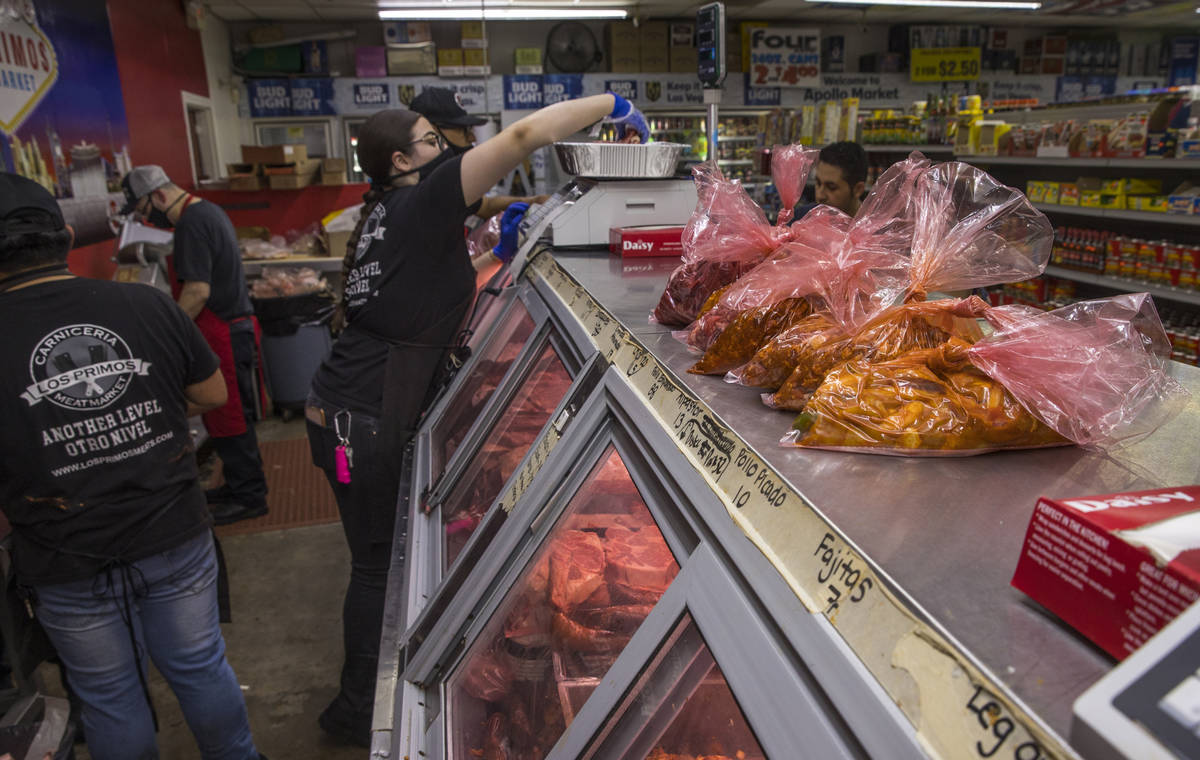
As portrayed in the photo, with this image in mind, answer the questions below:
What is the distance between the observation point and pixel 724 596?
27.5 inches

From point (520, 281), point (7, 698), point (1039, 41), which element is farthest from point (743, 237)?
point (1039, 41)

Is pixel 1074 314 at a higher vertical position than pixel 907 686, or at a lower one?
higher

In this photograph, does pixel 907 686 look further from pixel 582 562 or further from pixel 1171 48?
pixel 1171 48

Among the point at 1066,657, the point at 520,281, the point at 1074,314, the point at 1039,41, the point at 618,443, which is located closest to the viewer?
the point at 1066,657

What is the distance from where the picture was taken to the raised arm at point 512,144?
76.3 inches

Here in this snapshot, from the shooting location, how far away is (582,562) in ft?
4.67

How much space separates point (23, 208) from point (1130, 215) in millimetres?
5753

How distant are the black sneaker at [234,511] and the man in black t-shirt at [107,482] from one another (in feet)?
7.77

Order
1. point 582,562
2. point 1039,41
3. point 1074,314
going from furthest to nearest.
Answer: point 1039,41
point 582,562
point 1074,314

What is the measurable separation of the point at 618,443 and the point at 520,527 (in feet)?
0.94

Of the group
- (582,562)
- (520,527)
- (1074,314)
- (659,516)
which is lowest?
(582,562)

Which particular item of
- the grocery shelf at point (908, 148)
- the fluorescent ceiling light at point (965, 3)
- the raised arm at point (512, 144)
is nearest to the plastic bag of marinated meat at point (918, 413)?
the raised arm at point (512, 144)

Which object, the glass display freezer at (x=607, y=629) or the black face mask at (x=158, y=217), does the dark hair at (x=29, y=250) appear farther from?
the black face mask at (x=158, y=217)

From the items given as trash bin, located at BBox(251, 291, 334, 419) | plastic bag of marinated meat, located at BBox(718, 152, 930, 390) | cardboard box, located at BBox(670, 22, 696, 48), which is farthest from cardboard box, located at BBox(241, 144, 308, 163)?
cardboard box, located at BBox(670, 22, 696, 48)
